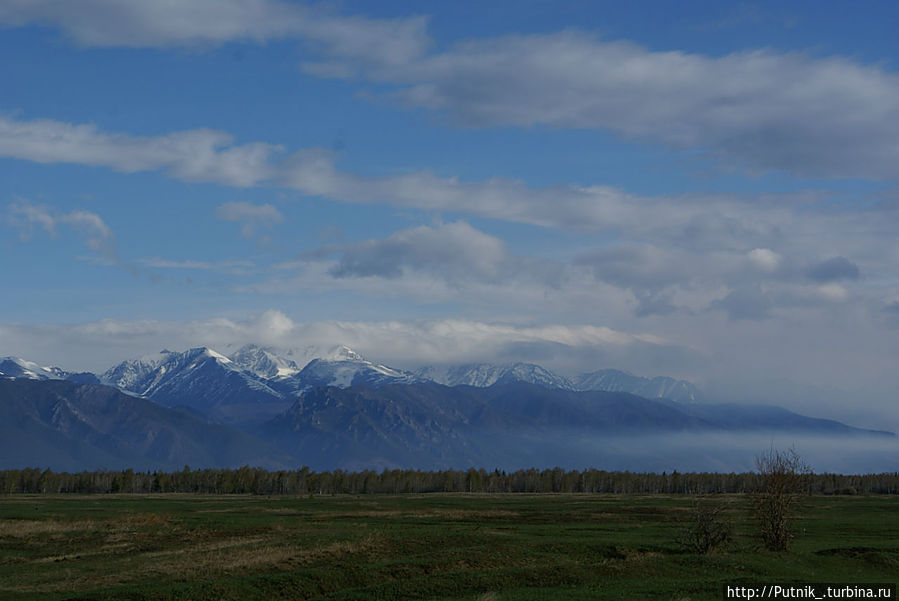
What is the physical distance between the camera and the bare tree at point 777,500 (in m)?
66.7

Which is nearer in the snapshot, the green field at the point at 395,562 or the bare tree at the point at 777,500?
the green field at the point at 395,562

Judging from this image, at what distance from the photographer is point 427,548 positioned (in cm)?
6506

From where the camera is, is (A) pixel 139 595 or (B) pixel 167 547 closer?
(A) pixel 139 595

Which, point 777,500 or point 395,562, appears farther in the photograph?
point 777,500

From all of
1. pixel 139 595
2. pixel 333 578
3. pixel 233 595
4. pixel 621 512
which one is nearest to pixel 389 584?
pixel 333 578

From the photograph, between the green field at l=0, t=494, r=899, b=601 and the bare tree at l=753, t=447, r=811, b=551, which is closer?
the green field at l=0, t=494, r=899, b=601

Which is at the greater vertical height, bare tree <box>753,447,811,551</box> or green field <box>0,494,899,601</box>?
bare tree <box>753,447,811,551</box>

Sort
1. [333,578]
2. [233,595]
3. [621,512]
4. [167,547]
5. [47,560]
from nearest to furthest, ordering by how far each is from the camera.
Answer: [233,595] → [333,578] → [47,560] → [167,547] → [621,512]

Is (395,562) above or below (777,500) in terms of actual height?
below

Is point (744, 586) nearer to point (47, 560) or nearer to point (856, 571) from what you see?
point (856, 571)

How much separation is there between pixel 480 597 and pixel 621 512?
94.2 m

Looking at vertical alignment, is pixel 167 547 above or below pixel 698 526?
below

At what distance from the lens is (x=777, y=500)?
221 ft

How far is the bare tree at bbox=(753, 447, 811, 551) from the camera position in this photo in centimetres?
6669
